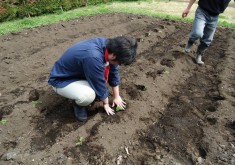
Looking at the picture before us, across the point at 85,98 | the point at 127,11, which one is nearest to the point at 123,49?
the point at 85,98

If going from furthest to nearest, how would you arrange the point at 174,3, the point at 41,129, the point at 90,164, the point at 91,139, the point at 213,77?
Answer: 1. the point at 174,3
2. the point at 213,77
3. the point at 41,129
4. the point at 91,139
5. the point at 90,164

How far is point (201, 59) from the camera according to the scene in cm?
600

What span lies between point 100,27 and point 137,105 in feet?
15.2

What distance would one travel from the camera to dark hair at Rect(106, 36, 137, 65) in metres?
3.07

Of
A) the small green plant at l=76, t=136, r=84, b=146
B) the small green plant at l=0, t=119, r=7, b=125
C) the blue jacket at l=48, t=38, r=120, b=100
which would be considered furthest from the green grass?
the small green plant at l=76, t=136, r=84, b=146

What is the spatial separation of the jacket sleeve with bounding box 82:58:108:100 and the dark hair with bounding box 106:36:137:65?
22 centimetres

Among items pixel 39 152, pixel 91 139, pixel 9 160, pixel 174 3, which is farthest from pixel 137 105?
pixel 174 3

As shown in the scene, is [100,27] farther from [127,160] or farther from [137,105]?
[127,160]

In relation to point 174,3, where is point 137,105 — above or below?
above

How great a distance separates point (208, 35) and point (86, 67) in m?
3.25

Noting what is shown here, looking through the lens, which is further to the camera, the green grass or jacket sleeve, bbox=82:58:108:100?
the green grass

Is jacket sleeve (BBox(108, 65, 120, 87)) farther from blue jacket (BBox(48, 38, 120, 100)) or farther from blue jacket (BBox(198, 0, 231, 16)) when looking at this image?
blue jacket (BBox(198, 0, 231, 16))

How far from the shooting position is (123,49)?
120 inches

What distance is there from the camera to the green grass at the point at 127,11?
8.51m
